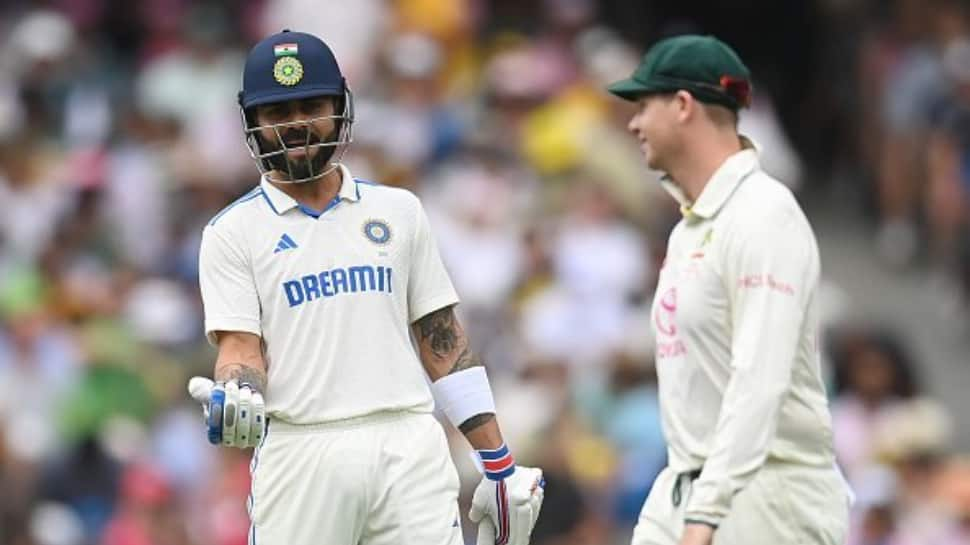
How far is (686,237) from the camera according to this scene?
734 centimetres

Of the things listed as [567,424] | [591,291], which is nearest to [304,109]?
[567,424]

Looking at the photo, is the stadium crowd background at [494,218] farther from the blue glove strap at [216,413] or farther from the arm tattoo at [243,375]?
the blue glove strap at [216,413]

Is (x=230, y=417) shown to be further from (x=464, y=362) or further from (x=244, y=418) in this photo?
(x=464, y=362)

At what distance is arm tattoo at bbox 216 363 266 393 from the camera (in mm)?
6602

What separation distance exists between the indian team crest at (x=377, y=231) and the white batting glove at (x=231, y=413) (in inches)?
27.2

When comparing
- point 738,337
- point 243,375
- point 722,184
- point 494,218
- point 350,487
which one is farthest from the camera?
point 494,218

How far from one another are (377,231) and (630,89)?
1.02m

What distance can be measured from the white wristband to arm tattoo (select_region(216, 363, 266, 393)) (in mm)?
637

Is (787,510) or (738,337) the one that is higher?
(738,337)

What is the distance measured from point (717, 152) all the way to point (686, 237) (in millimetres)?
281

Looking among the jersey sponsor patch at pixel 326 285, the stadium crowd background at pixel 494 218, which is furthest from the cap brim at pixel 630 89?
the stadium crowd background at pixel 494 218

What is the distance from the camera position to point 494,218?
1405 cm

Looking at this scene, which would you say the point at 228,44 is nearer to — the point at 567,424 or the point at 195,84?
the point at 195,84

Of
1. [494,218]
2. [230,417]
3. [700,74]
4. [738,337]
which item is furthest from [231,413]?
[494,218]
